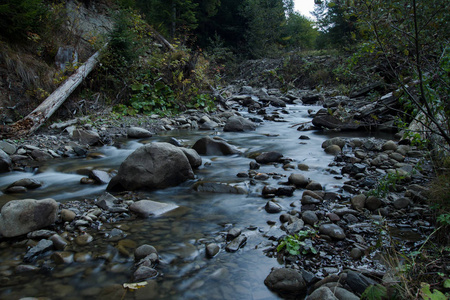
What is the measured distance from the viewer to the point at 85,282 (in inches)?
96.1

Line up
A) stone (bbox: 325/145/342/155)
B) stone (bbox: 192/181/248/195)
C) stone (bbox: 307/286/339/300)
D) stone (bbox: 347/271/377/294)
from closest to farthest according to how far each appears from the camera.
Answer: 1. stone (bbox: 307/286/339/300)
2. stone (bbox: 347/271/377/294)
3. stone (bbox: 192/181/248/195)
4. stone (bbox: 325/145/342/155)

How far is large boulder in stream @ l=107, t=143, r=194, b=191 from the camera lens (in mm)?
4516

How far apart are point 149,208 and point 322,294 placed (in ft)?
7.58

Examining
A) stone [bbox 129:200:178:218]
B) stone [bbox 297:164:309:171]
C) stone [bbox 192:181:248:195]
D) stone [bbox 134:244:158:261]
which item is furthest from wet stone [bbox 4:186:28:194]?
stone [bbox 297:164:309:171]

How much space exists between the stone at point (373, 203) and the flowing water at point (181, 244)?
0.82 meters

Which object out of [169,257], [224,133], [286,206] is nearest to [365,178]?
[286,206]

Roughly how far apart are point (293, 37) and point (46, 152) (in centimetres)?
3102

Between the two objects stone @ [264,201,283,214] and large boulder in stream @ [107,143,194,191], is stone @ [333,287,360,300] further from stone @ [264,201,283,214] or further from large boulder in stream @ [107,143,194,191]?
large boulder in stream @ [107,143,194,191]

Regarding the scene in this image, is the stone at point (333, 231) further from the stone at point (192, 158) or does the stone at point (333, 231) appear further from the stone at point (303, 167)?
the stone at point (192, 158)

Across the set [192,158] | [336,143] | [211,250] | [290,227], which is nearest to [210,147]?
[192,158]

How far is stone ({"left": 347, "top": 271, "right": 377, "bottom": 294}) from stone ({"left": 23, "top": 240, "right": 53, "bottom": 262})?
8.56 ft

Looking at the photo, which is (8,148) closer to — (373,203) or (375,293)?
(373,203)

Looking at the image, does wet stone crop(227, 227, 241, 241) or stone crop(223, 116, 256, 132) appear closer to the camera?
wet stone crop(227, 227, 241, 241)

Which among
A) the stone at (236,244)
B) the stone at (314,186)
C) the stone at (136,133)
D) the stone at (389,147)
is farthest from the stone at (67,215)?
the stone at (389,147)
